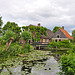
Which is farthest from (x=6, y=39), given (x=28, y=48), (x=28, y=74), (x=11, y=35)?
(x=28, y=74)

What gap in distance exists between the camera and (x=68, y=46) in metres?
30.5

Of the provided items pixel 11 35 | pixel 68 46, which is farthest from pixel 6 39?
pixel 68 46

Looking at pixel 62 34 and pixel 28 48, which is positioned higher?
pixel 62 34

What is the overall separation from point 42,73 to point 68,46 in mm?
25162

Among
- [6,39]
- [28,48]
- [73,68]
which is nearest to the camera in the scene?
[73,68]

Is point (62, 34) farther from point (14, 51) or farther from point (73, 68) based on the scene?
point (73, 68)

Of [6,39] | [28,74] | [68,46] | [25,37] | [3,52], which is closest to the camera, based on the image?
[28,74]

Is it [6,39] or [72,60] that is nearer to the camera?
[72,60]

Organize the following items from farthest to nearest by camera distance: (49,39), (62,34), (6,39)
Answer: (49,39), (62,34), (6,39)

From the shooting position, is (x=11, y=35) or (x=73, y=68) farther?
(x=11, y=35)

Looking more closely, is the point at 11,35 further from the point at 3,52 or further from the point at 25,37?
the point at 25,37

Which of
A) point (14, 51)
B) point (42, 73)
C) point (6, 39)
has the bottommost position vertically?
point (42, 73)

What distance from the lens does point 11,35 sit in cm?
1423

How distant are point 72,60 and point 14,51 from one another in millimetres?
11501
